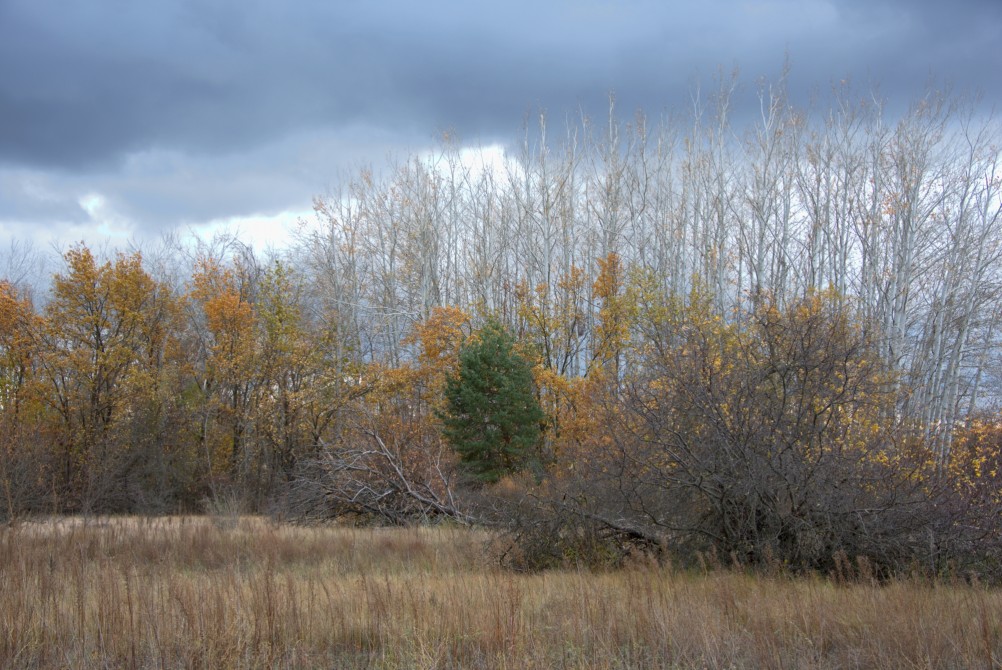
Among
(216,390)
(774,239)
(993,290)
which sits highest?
(774,239)

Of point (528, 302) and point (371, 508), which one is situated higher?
point (528, 302)

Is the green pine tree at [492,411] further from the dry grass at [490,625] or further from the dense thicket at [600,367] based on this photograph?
the dry grass at [490,625]

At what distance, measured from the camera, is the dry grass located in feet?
17.3

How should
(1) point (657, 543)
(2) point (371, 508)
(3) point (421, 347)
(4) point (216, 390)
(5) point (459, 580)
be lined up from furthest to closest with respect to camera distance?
(3) point (421, 347), (4) point (216, 390), (2) point (371, 508), (1) point (657, 543), (5) point (459, 580)

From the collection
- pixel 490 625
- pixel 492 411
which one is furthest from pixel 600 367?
pixel 490 625

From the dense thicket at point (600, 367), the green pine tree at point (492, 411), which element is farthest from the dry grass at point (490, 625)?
the green pine tree at point (492, 411)

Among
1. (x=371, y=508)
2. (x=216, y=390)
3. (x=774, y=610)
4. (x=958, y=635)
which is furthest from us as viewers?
(x=216, y=390)

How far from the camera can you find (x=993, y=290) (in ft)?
95.9

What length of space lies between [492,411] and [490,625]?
22.2 m

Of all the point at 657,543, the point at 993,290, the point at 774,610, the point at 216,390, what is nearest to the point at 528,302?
the point at 216,390

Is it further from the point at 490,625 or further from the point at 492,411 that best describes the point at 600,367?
the point at 490,625

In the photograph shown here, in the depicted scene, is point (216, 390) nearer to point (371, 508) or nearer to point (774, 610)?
point (371, 508)

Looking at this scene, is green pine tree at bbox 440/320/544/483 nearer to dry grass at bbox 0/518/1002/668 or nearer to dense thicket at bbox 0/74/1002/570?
dense thicket at bbox 0/74/1002/570

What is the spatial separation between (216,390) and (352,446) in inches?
751
